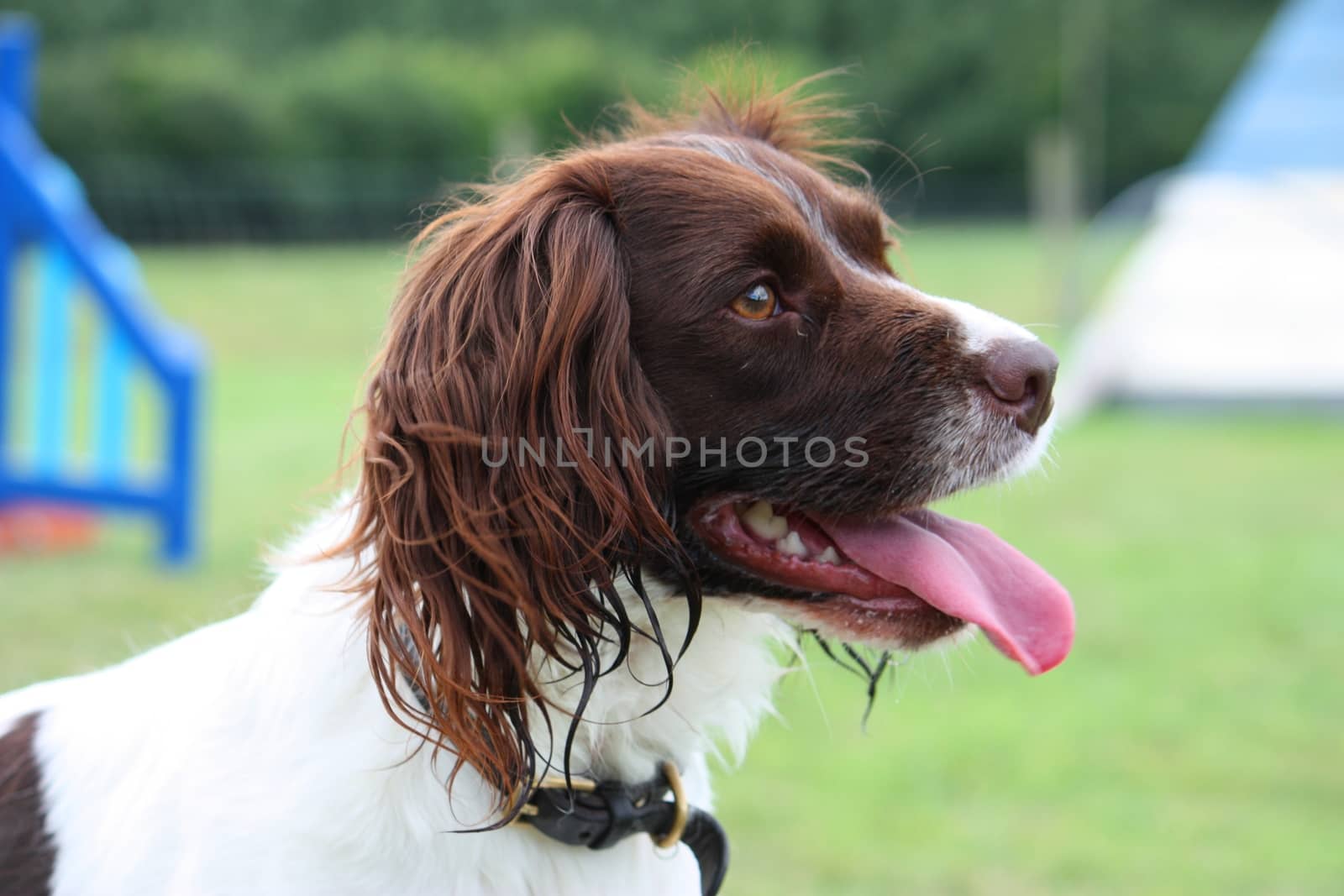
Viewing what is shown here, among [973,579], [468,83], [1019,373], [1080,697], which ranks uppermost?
[1019,373]

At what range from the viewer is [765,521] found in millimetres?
2203

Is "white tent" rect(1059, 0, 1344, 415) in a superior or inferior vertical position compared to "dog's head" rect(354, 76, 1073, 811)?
inferior

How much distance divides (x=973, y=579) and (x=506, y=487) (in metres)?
0.82

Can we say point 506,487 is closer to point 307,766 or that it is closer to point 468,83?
point 307,766

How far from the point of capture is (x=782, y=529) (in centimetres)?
221

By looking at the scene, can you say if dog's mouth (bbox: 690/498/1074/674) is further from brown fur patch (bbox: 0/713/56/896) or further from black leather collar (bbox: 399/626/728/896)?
brown fur patch (bbox: 0/713/56/896)

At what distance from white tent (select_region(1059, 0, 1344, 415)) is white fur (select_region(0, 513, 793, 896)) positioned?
32.3 ft

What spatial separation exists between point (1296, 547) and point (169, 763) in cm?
668

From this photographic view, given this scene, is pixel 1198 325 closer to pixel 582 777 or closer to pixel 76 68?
pixel 582 777

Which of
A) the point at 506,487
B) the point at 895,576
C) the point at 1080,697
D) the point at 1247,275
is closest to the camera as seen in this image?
the point at 506,487

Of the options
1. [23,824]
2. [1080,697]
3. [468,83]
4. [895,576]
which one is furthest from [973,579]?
[468,83]

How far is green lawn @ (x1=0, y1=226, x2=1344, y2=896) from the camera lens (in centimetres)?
371

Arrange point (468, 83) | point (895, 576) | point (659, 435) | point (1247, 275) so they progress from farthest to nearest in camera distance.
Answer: point (468, 83), point (1247, 275), point (895, 576), point (659, 435)

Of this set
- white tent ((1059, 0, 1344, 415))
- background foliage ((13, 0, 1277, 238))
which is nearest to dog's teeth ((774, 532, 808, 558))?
white tent ((1059, 0, 1344, 415))
